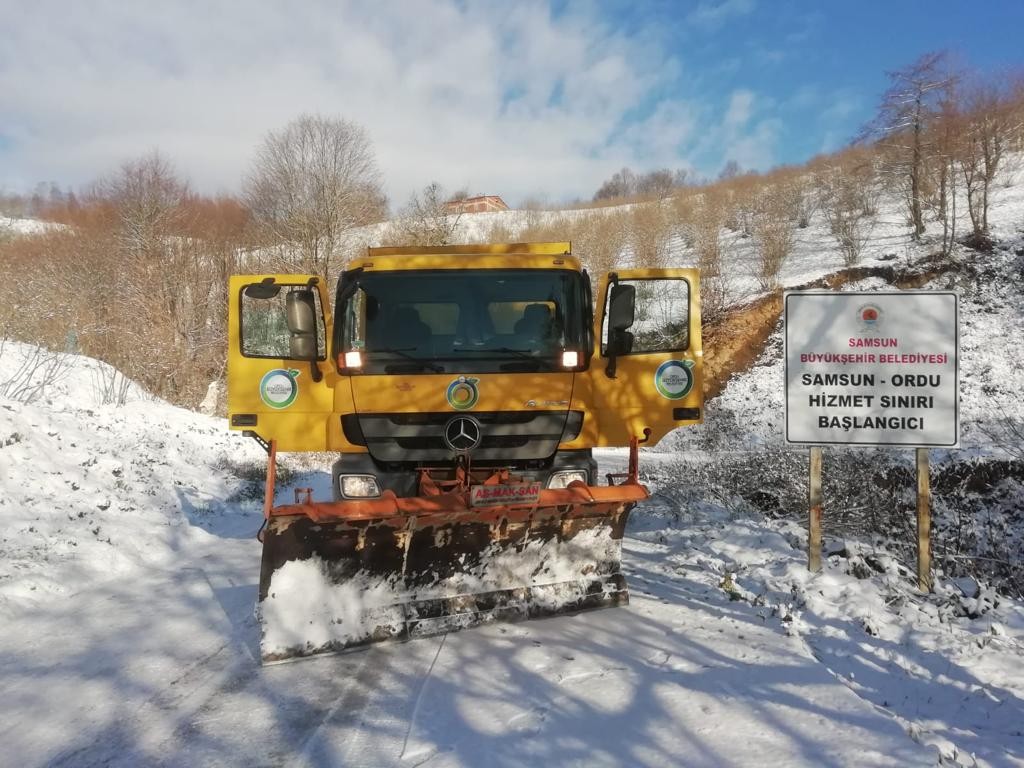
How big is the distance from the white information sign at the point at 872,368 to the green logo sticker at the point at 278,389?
390 centimetres

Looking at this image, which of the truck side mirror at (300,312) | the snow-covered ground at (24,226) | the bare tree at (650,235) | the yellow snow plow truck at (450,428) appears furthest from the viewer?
the bare tree at (650,235)

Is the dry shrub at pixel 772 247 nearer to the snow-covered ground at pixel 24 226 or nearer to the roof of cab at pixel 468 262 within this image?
the roof of cab at pixel 468 262

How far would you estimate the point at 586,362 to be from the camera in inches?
231

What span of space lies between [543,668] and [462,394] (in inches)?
79.9

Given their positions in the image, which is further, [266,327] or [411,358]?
[266,327]

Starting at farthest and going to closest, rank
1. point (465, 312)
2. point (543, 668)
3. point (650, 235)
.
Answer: point (650, 235)
point (465, 312)
point (543, 668)

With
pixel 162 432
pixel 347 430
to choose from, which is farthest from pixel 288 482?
pixel 347 430

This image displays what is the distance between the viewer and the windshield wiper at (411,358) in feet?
18.4

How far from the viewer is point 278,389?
5910mm

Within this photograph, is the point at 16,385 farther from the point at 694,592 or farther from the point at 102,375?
the point at 694,592

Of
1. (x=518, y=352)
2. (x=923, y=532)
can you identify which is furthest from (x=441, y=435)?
(x=923, y=532)

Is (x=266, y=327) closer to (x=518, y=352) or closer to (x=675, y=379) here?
(x=518, y=352)

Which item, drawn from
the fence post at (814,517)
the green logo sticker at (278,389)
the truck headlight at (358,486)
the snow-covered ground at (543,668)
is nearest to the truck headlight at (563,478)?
the snow-covered ground at (543,668)

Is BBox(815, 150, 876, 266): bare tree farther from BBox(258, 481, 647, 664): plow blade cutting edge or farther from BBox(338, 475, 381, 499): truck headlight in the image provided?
BBox(338, 475, 381, 499): truck headlight
